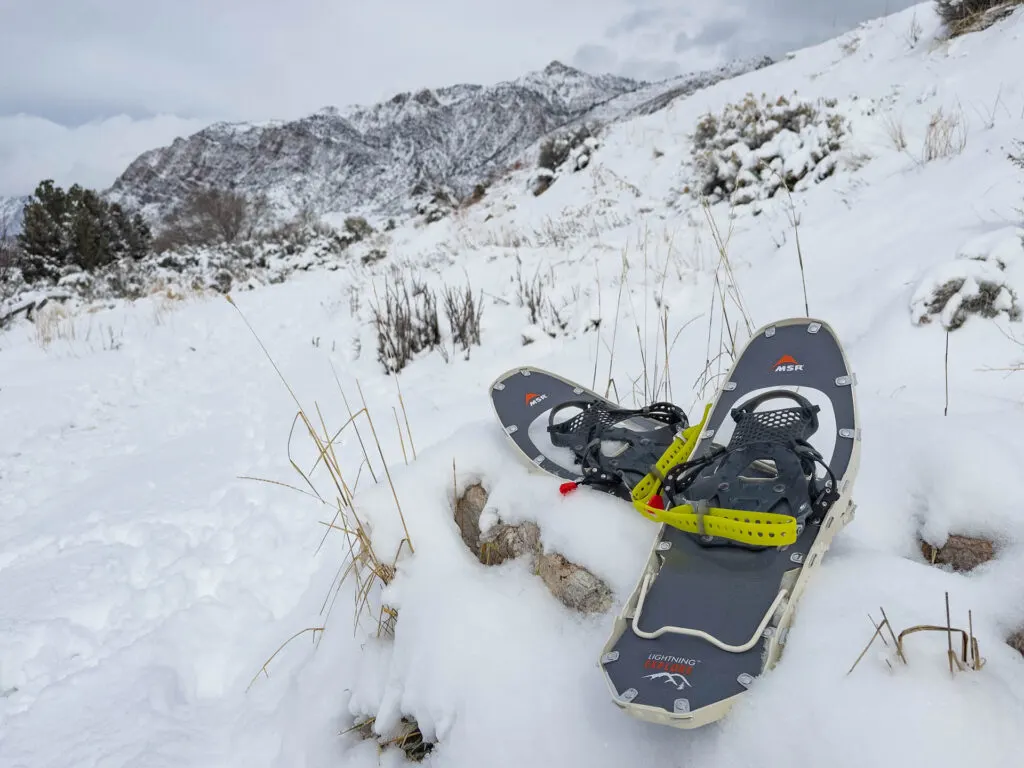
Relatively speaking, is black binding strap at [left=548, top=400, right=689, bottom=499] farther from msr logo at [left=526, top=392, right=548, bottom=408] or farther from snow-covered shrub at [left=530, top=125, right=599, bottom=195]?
snow-covered shrub at [left=530, top=125, right=599, bottom=195]

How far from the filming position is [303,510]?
2.37m

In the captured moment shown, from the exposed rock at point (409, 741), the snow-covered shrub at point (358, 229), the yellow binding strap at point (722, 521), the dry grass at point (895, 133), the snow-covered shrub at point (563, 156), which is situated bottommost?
the exposed rock at point (409, 741)

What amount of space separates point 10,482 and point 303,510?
1.80 m

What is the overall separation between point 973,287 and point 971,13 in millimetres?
5735

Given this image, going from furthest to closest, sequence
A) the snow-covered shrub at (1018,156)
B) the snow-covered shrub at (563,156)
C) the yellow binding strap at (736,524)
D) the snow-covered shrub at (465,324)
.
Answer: the snow-covered shrub at (563,156) → the snow-covered shrub at (465,324) → the snow-covered shrub at (1018,156) → the yellow binding strap at (736,524)

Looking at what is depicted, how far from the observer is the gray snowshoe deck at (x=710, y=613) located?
0.98 meters

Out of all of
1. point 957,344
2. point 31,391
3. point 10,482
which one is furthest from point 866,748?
point 31,391

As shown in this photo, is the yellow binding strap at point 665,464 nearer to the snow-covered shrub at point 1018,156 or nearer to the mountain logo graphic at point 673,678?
the mountain logo graphic at point 673,678

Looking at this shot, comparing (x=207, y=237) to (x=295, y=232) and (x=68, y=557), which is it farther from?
(x=68, y=557)

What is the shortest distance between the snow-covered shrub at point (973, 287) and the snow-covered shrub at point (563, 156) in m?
8.40

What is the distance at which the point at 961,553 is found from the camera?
1243 millimetres

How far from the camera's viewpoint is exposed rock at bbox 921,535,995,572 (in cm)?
120

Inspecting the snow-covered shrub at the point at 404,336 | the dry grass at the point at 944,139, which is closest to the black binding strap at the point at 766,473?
the snow-covered shrub at the point at 404,336

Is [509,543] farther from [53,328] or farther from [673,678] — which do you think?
[53,328]
